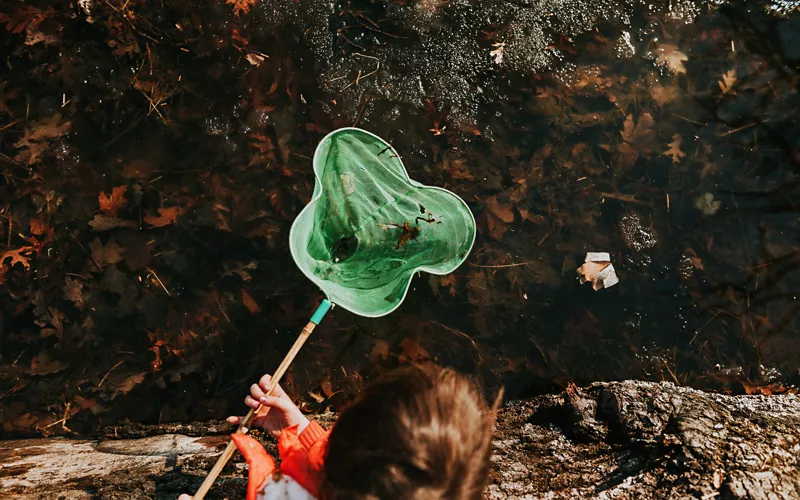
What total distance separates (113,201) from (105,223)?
0.15 m

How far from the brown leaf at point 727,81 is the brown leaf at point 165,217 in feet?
12.6

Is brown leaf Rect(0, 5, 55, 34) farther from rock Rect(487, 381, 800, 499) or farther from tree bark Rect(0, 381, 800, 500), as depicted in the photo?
rock Rect(487, 381, 800, 499)

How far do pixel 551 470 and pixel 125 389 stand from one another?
8.45 ft

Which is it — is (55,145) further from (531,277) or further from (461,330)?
(531,277)

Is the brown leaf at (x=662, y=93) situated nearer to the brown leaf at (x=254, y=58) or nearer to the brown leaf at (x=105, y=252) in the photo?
the brown leaf at (x=254, y=58)

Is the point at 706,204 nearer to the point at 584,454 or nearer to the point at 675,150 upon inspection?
the point at 675,150

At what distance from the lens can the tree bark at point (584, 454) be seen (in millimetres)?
2451

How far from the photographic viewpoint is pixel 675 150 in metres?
3.81

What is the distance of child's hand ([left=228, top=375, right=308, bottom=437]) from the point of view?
2639mm

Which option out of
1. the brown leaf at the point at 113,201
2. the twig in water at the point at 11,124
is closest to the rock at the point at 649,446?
the brown leaf at the point at 113,201

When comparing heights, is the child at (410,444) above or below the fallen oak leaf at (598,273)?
above

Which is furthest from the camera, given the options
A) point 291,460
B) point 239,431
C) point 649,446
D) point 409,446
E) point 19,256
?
point 19,256

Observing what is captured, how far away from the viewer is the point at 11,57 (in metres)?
3.39

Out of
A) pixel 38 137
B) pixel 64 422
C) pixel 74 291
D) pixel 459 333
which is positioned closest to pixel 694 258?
pixel 459 333
